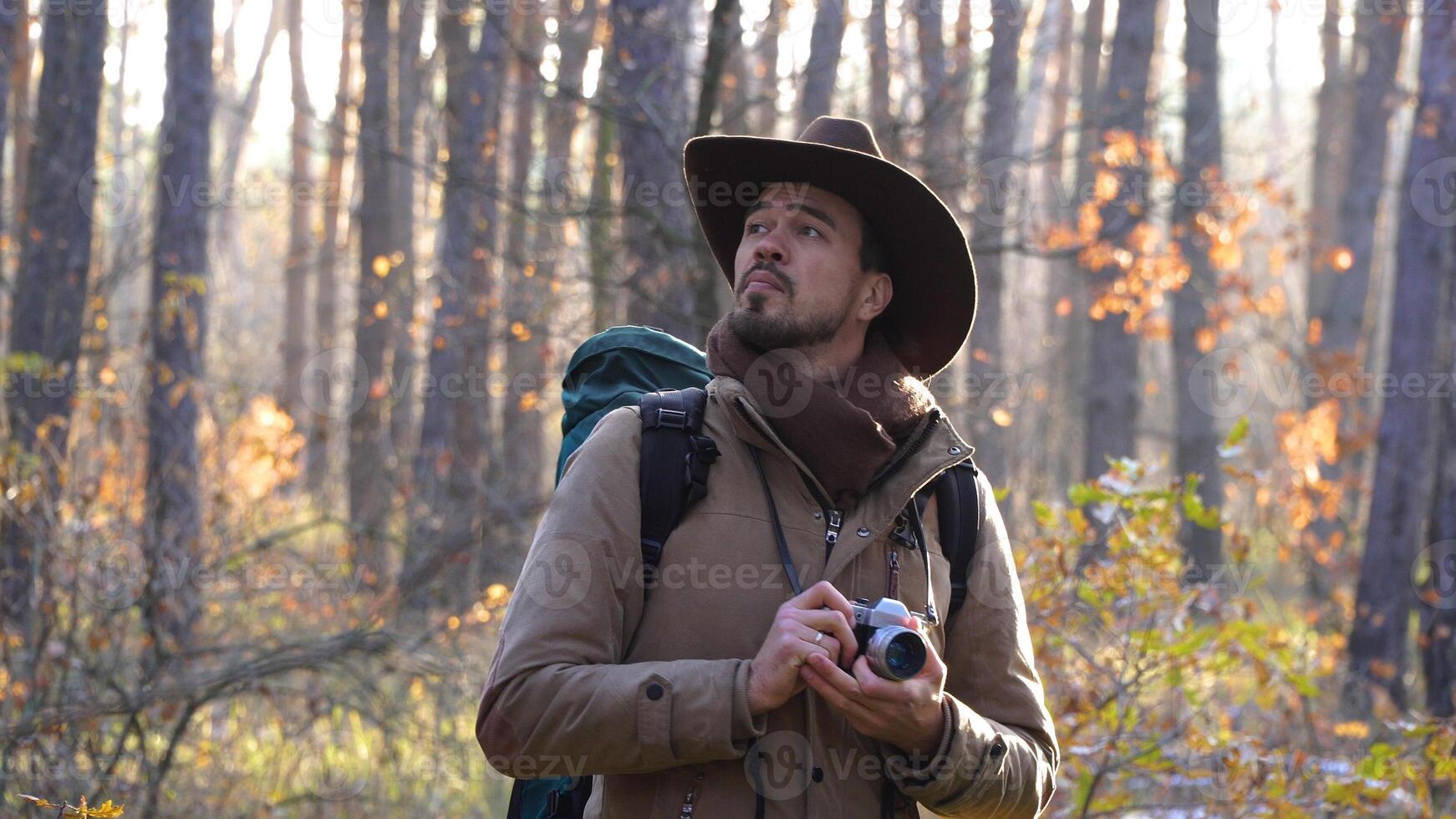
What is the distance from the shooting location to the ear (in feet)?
10.7

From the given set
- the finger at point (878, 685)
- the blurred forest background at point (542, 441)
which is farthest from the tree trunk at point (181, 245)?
the finger at point (878, 685)

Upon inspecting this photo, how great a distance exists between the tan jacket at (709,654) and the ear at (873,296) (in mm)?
459

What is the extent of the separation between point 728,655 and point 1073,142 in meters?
26.8

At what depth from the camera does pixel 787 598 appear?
2711mm

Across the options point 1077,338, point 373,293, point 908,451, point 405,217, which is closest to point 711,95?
point 908,451

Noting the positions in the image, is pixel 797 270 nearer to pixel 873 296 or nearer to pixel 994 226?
pixel 873 296

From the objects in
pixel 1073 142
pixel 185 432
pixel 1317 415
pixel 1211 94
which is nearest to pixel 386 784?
pixel 185 432

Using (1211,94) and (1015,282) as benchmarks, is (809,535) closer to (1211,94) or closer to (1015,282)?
(1211,94)

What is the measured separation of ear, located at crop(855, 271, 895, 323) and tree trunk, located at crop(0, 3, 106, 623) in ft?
19.2

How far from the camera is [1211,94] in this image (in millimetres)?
14461

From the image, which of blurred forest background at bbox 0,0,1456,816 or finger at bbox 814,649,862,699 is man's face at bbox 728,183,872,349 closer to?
finger at bbox 814,649,862,699

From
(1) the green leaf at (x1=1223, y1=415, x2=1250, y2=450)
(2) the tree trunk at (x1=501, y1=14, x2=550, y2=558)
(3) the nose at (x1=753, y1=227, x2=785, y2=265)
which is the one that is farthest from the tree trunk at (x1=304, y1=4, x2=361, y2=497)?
(3) the nose at (x1=753, y1=227, x2=785, y2=265)

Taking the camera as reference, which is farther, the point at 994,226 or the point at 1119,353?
the point at 1119,353

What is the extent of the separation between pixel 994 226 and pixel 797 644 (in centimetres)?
599
